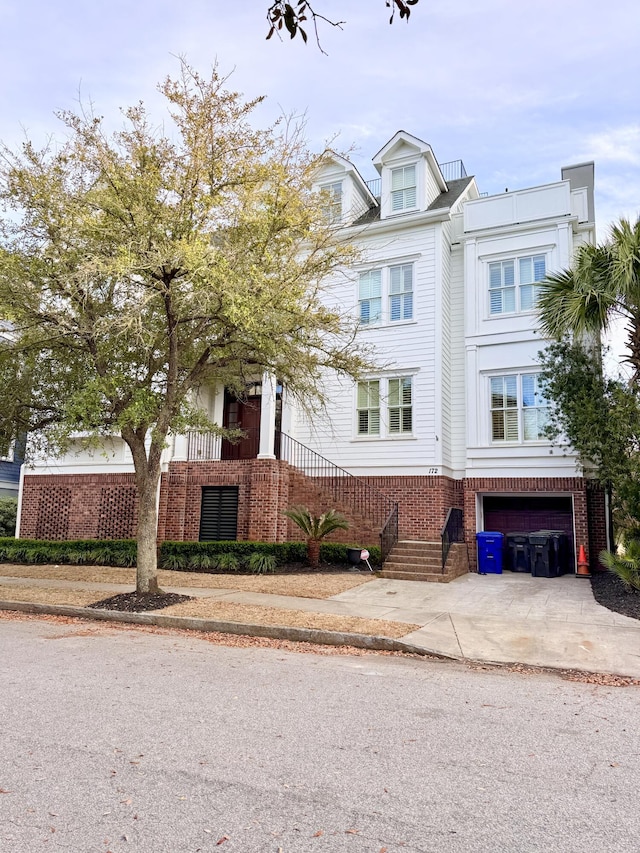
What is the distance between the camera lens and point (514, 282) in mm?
17078

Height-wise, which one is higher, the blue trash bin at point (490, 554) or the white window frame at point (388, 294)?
the white window frame at point (388, 294)

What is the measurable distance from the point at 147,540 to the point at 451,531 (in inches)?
300

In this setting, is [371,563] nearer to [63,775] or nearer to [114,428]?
[114,428]

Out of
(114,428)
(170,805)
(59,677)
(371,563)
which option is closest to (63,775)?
(170,805)

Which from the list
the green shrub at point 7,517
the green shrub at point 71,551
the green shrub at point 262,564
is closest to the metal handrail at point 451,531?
the green shrub at point 262,564

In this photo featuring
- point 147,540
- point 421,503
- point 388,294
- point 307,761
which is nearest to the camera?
point 307,761

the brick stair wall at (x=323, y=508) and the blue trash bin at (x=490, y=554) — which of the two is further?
the brick stair wall at (x=323, y=508)

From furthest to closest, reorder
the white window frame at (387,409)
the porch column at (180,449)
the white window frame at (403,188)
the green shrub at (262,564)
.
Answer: the white window frame at (403,188) → the porch column at (180,449) → the white window frame at (387,409) → the green shrub at (262,564)

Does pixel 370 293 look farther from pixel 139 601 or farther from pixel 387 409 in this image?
pixel 139 601

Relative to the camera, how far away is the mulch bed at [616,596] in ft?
32.8

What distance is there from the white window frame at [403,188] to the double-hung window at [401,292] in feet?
6.16

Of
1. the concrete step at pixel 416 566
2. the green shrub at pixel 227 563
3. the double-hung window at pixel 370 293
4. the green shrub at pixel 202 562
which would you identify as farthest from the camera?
the double-hung window at pixel 370 293

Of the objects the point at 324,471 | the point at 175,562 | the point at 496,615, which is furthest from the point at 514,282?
the point at 175,562

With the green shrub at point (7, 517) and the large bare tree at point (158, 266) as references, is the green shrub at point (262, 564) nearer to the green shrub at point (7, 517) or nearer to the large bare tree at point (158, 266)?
the large bare tree at point (158, 266)
